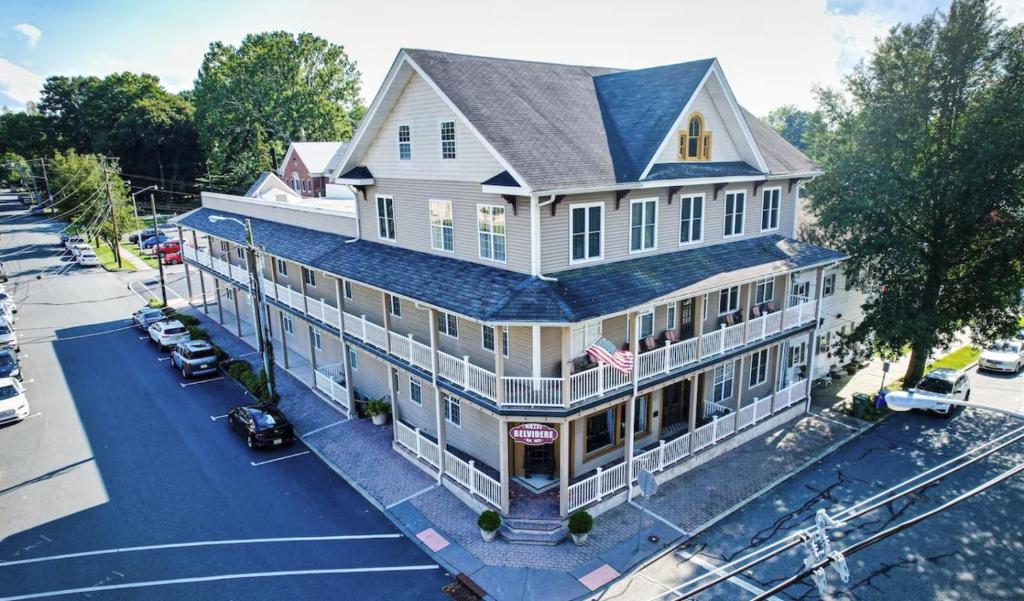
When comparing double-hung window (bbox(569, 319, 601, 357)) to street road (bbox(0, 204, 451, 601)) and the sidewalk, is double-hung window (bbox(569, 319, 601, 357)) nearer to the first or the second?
the sidewalk

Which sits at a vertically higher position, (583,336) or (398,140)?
(398,140)

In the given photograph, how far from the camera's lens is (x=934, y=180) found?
2408 centimetres

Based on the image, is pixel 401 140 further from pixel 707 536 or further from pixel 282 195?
pixel 282 195

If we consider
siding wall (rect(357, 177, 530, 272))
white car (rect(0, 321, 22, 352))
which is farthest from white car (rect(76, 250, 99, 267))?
siding wall (rect(357, 177, 530, 272))

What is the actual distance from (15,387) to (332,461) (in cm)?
1584

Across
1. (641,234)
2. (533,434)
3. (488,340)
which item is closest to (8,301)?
(488,340)

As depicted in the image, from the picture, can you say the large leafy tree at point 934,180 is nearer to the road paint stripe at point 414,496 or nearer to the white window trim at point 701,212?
Answer: the white window trim at point 701,212

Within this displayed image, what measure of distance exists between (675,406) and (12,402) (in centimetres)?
2711

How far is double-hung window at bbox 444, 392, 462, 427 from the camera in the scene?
70.2ft

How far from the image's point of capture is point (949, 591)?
15031 mm

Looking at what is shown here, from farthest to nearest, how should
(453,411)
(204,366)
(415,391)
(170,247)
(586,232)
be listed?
1. (170,247)
2. (204,366)
3. (415,391)
4. (453,411)
5. (586,232)

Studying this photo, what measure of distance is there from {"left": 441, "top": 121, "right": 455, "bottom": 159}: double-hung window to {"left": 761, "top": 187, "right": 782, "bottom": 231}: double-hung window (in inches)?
511

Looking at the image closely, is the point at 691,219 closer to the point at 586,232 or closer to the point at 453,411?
the point at 586,232

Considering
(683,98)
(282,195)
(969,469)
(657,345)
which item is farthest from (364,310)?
(969,469)
